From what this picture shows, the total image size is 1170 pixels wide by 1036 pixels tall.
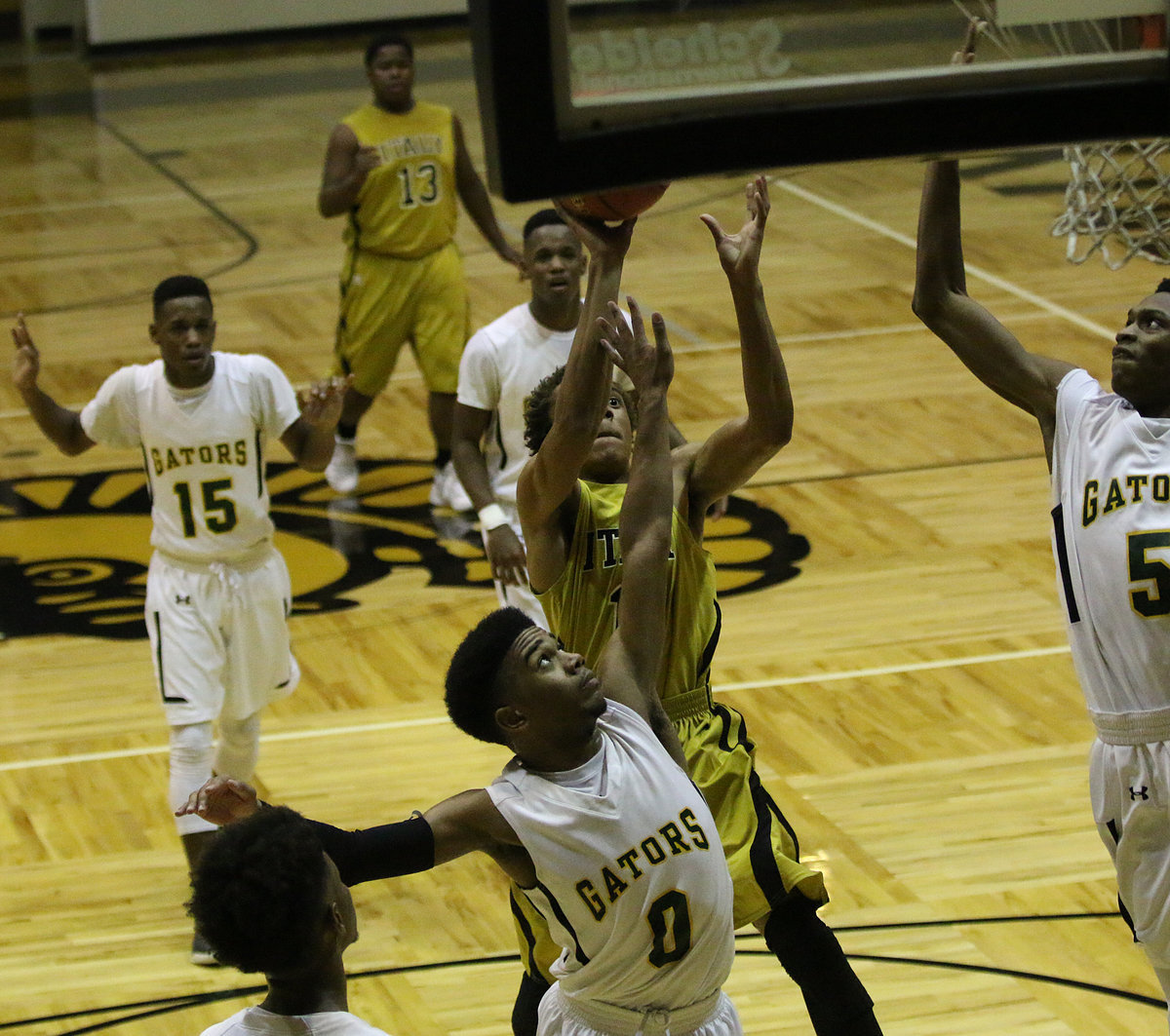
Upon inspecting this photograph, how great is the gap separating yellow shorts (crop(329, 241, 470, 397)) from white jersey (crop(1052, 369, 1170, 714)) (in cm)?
574

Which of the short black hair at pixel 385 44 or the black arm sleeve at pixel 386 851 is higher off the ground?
the short black hair at pixel 385 44

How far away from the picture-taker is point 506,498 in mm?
6496

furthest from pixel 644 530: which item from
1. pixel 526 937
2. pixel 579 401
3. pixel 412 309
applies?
pixel 412 309

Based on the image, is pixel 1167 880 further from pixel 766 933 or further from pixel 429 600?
pixel 429 600

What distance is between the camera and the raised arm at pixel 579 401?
11.8ft

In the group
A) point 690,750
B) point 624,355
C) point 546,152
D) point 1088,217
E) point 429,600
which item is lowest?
point 429,600

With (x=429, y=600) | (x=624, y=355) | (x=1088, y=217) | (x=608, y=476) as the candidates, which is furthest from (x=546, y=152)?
(x=1088, y=217)

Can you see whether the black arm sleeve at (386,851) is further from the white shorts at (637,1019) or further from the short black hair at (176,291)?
the short black hair at (176,291)

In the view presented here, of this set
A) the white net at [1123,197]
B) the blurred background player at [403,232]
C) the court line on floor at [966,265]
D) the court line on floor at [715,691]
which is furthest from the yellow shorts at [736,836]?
the court line on floor at [966,265]

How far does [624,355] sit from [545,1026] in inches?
53.0

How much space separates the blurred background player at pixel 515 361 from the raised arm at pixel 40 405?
4.20 feet

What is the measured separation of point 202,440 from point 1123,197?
5.53 m

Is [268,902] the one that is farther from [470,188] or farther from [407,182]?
[470,188]

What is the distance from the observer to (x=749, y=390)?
3.92 meters
